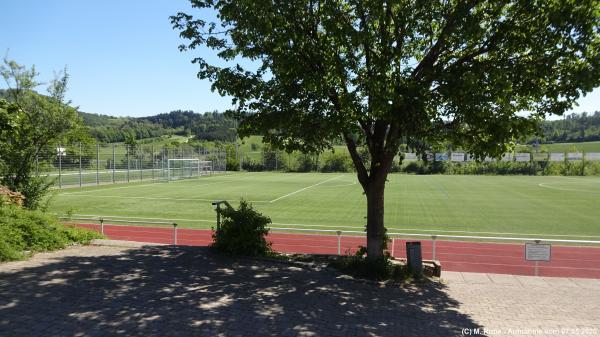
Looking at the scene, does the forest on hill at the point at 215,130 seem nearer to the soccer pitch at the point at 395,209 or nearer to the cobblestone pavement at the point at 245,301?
the soccer pitch at the point at 395,209

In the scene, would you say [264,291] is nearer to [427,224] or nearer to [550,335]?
[550,335]

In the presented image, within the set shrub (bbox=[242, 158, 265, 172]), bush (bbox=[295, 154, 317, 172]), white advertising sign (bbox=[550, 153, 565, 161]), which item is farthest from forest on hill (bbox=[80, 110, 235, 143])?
white advertising sign (bbox=[550, 153, 565, 161])

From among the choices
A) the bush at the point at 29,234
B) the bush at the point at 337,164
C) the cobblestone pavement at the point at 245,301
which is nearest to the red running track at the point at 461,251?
the cobblestone pavement at the point at 245,301

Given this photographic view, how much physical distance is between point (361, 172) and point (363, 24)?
3207 millimetres

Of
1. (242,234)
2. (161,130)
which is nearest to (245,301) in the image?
(242,234)

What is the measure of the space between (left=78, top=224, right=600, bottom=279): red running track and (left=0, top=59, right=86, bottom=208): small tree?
3.67 meters

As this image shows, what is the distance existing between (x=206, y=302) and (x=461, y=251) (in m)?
10.8

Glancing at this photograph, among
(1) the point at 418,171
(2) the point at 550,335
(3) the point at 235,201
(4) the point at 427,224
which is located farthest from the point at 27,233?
(1) the point at 418,171

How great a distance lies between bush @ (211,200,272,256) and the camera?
10289 mm

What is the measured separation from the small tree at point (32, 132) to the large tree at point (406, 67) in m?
8.17

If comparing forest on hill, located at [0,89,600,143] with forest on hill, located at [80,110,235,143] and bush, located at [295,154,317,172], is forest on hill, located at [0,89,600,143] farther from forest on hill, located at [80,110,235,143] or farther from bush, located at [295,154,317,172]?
bush, located at [295,154,317,172]

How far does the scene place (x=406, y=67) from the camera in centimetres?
Answer: 817

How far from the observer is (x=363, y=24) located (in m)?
8.48

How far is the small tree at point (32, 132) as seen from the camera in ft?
47.0
